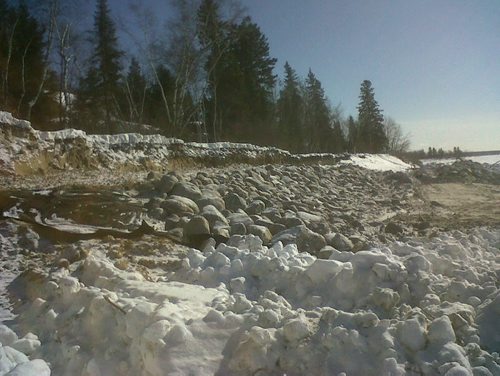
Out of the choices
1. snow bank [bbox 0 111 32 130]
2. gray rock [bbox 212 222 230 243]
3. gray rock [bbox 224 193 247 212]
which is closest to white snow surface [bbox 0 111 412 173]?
snow bank [bbox 0 111 32 130]

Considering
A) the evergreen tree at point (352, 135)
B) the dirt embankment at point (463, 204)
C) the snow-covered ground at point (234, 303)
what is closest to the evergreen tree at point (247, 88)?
the dirt embankment at point (463, 204)

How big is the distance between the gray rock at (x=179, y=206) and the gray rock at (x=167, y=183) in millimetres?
841

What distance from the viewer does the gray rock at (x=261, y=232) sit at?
20.3 ft

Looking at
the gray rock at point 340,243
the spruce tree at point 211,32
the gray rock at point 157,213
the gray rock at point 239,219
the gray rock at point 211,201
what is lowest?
the gray rock at point 340,243

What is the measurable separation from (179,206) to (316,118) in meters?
36.5

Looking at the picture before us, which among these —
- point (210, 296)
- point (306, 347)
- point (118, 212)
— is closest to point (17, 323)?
point (210, 296)

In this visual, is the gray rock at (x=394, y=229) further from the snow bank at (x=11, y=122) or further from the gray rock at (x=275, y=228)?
the snow bank at (x=11, y=122)

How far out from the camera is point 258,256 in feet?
14.0

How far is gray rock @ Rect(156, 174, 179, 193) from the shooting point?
309 inches

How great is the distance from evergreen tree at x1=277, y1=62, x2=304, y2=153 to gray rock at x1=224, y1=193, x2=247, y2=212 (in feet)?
81.4

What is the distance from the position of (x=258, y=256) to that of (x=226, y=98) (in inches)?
972

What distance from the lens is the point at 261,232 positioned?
20.6ft

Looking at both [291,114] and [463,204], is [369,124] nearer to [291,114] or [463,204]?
[291,114]

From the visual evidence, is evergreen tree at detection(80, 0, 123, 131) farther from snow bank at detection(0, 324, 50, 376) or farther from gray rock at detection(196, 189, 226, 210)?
snow bank at detection(0, 324, 50, 376)
